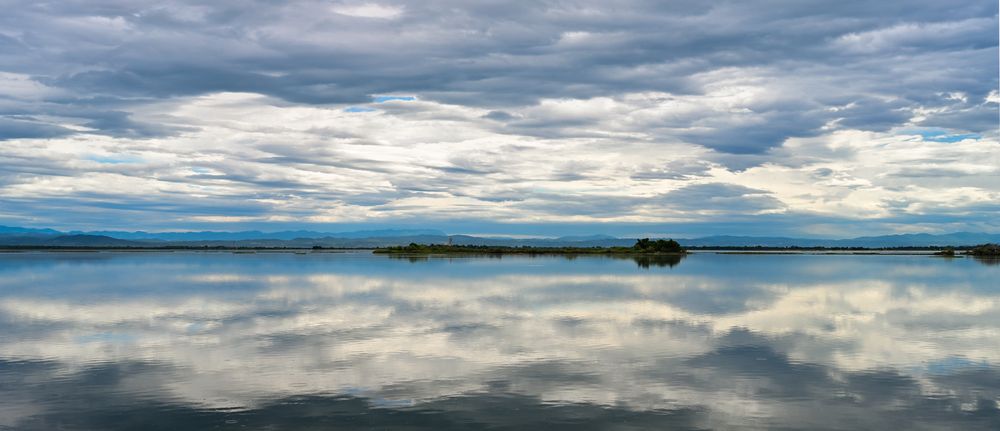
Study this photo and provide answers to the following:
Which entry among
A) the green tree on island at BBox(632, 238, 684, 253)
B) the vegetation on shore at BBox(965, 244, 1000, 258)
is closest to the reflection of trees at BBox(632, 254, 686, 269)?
the green tree on island at BBox(632, 238, 684, 253)

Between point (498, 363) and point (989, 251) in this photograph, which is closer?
point (498, 363)

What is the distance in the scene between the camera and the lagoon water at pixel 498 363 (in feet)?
62.7

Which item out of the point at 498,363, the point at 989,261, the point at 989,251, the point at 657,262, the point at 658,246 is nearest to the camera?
the point at 498,363

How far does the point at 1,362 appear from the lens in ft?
88.0

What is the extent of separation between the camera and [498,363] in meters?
26.3

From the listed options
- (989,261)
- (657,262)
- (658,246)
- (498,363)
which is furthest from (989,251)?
(498,363)

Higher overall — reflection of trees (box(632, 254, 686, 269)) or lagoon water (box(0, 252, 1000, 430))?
reflection of trees (box(632, 254, 686, 269))

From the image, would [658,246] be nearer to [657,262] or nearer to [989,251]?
[657,262]

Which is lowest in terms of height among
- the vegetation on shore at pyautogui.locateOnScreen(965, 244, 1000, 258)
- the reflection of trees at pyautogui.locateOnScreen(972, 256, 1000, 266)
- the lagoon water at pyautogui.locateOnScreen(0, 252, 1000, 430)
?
the lagoon water at pyautogui.locateOnScreen(0, 252, 1000, 430)

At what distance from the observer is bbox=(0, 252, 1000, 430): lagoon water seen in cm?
1912

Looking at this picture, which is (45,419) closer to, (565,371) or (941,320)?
(565,371)

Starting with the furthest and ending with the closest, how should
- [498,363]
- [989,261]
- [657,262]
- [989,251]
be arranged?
[989,251]
[989,261]
[657,262]
[498,363]

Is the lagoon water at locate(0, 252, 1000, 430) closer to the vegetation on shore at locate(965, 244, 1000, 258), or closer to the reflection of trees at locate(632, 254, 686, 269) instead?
the reflection of trees at locate(632, 254, 686, 269)

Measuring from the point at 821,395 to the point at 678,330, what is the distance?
13407 mm
